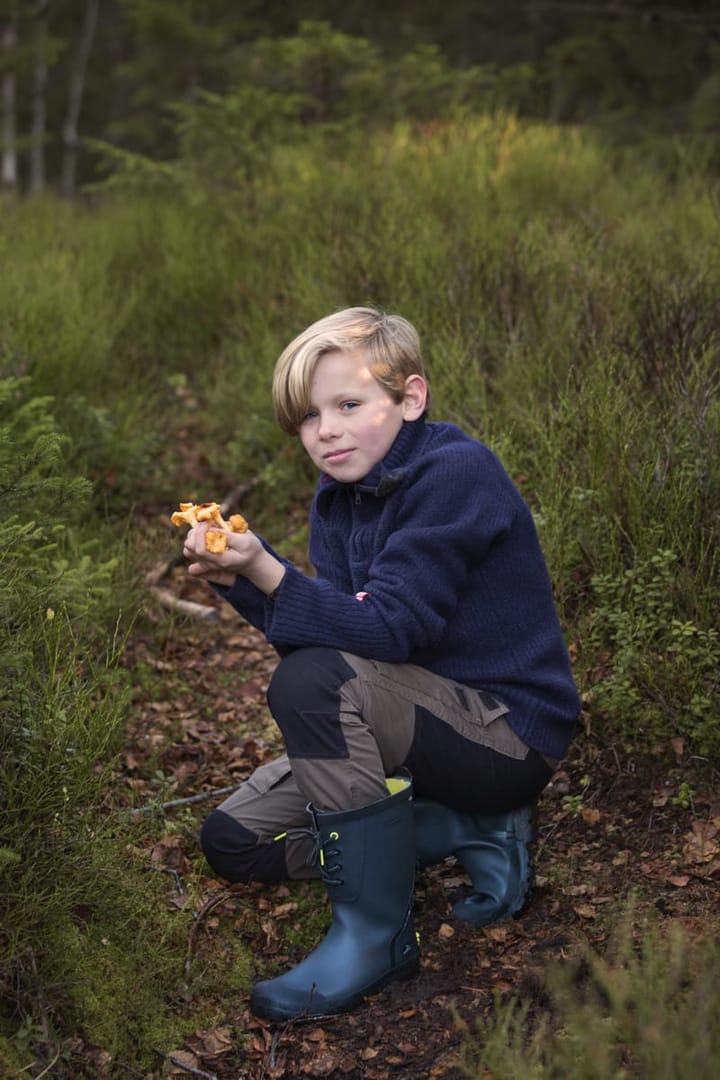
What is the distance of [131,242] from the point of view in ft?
24.3

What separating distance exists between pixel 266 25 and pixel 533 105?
6.38m

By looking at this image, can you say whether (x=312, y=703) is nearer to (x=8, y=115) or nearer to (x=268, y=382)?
(x=268, y=382)

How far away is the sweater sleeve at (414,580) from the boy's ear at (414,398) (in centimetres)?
19

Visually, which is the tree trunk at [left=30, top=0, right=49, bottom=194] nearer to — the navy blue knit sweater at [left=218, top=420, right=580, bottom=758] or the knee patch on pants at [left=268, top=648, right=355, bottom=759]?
the navy blue knit sweater at [left=218, top=420, right=580, bottom=758]

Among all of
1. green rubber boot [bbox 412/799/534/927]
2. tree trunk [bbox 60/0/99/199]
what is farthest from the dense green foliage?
tree trunk [bbox 60/0/99/199]

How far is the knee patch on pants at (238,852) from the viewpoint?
2971 millimetres

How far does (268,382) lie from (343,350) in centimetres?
285

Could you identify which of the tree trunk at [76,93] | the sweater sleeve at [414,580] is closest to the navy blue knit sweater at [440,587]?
the sweater sleeve at [414,580]

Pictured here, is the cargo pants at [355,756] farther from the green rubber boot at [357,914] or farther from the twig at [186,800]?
the twig at [186,800]

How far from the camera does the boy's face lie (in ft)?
9.03

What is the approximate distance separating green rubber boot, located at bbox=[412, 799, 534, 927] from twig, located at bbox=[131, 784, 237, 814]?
28.1 inches

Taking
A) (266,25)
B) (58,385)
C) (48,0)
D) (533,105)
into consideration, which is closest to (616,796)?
(58,385)

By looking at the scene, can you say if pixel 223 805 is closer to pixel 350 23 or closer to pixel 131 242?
pixel 131 242

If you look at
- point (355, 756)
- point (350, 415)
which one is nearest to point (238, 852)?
point (355, 756)
